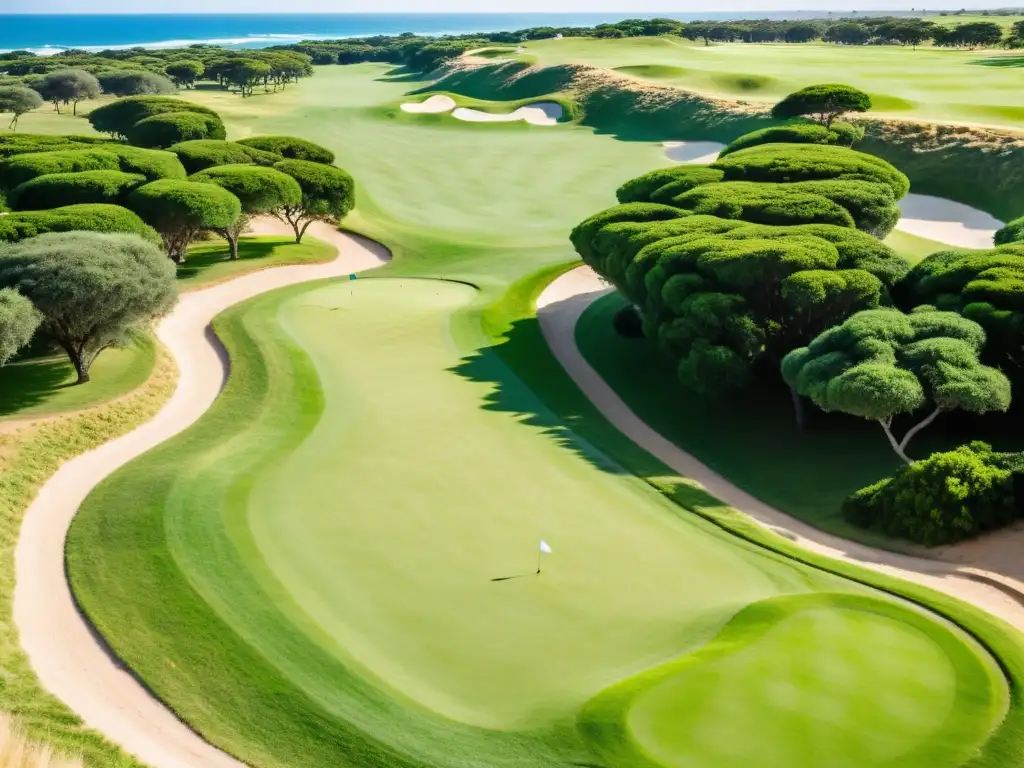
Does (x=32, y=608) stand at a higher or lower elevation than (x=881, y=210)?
lower

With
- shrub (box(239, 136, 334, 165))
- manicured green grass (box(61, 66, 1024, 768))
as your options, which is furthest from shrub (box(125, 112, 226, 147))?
manicured green grass (box(61, 66, 1024, 768))

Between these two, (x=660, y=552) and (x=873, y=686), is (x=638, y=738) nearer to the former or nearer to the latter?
(x=873, y=686)

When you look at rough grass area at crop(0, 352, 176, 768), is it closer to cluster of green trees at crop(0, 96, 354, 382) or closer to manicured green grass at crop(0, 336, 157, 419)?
manicured green grass at crop(0, 336, 157, 419)

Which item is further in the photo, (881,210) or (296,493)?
(881,210)

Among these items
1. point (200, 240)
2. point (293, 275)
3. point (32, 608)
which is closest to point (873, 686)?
point (32, 608)

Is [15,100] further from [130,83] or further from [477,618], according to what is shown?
[477,618]

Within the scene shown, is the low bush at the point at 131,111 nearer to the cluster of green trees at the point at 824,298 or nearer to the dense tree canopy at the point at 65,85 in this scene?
the dense tree canopy at the point at 65,85

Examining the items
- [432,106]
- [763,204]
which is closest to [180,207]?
[763,204]

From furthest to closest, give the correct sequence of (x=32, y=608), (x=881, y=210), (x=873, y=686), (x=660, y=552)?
(x=881, y=210) → (x=660, y=552) → (x=32, y=608) → (x=873, y=686)
